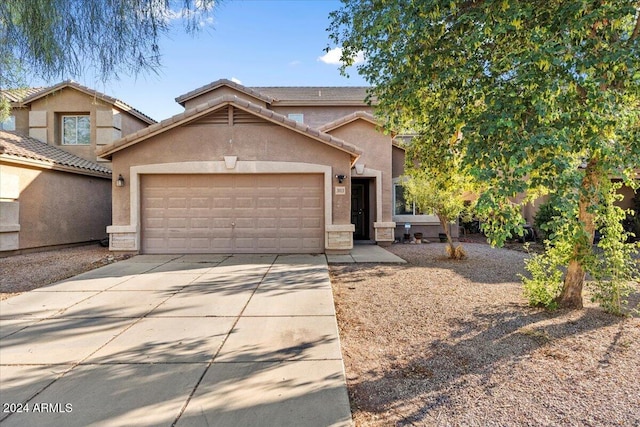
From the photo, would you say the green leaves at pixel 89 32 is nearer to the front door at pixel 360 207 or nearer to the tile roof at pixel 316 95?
the front door at pixel 360 207

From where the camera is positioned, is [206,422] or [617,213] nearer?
[206,422]

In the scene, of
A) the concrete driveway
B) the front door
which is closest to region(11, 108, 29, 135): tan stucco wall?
the concrete driveway

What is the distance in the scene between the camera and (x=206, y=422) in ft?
8.46

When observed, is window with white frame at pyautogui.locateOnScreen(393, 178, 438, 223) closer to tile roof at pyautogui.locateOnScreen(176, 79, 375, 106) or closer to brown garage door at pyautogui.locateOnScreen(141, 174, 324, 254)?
tile roof at pyautogui.locateOnScreen(176, 79, 375, 106)

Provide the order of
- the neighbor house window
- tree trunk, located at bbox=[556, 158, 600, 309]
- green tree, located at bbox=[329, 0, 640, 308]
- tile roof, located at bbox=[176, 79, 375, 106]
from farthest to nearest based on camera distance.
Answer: tile roof, located at bbox=[176, 79, 375, 106] < the neighbor house window < tree trunk, located at bbox=[556, 158, 600, 309] < green tree, located at bbox=[329, 0, 640, 308]

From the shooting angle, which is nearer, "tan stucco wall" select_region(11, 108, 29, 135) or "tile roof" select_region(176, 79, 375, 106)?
"tan stucco wall" select_region(11, 108, 29, 135)

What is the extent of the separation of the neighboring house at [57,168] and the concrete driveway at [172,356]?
490 cm

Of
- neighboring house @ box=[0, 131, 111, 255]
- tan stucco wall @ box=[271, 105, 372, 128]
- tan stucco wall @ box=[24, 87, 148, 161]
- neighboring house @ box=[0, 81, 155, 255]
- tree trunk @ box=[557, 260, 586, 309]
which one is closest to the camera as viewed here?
tree trunk @ box=[557, 260, 586, 309]

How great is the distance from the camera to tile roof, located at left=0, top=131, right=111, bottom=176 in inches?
403

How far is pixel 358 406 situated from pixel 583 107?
387 cm

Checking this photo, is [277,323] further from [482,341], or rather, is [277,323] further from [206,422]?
[482,341]

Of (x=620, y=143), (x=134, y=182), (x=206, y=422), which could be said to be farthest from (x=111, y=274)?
(x=620, y=143)

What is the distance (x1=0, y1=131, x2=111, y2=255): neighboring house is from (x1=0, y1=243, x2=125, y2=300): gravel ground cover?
26.3 inches

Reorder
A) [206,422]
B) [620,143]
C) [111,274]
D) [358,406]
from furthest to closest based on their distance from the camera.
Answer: [111,274] < [620,143] < [358,406] < [206,422]
